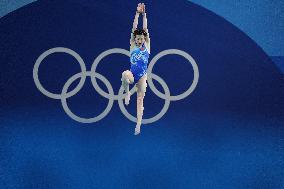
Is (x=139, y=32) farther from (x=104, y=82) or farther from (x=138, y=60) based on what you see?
(x=104, y=82)

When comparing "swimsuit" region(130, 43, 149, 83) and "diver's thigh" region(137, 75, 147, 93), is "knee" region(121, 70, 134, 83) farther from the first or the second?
"diver's thigh" region(137, 75, 147, 93)

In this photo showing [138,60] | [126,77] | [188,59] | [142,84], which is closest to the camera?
[126,77]

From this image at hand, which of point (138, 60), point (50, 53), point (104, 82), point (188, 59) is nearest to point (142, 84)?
point (138, 60)

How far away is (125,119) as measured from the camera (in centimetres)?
727

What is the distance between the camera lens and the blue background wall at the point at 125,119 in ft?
23.6

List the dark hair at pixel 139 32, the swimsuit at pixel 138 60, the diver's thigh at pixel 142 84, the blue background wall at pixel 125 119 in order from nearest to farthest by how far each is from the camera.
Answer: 1. the dark hair at pixel 139 32
2. the swimsuit at pixel 138 60
3. the diver's thigh at pixel 142 84
4. the blue background wall at pixel 125 119

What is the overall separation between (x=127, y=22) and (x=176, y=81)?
4.72ft

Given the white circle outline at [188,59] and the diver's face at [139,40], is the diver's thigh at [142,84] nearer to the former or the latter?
the diver's face at [139,40]

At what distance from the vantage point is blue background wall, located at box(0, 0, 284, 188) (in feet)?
23.6

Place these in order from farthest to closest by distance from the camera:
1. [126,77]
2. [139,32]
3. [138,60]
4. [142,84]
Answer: [142,84] < [138,60] < [139,32] < [126,77]

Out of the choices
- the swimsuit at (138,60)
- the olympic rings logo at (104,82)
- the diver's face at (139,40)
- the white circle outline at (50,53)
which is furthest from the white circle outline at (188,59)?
the diver's face at (139,40)

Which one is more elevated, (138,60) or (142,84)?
(138,60)

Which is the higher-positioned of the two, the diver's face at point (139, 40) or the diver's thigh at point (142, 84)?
the diver's face at point (139, 40)

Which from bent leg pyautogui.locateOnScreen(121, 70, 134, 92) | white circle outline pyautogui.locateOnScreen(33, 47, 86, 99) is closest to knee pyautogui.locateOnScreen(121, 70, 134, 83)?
bent leg pyautogui.locateOnScreen(121, 70, 134, 92)
